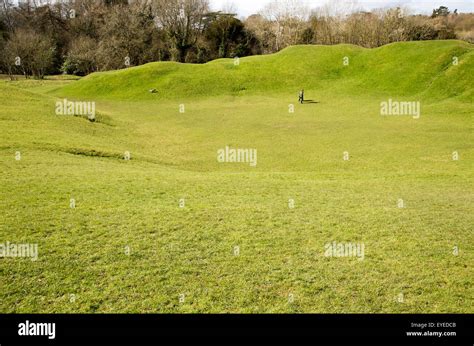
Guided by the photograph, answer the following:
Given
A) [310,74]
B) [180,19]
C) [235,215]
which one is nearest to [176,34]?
[180,19]

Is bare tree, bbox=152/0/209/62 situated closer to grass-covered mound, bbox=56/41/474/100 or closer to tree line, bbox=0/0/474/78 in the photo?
tree line, bbox=0/0/474/78

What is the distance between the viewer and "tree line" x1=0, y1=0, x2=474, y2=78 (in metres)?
78.1

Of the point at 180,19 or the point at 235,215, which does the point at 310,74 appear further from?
the point at 235,215

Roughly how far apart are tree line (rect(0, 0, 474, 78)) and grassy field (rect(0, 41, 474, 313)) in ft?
166

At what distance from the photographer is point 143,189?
48.0 ft

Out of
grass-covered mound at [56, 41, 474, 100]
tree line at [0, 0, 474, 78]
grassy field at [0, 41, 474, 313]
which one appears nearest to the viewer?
grassy field at [0, 41, 474, 313]

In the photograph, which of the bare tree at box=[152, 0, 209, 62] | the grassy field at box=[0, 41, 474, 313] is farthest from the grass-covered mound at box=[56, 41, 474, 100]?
the bare tree at box=[152, 0, 209, 62]

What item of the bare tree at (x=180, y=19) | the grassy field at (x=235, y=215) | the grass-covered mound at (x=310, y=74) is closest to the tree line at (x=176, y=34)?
the bare tree at (x=180, y=19)

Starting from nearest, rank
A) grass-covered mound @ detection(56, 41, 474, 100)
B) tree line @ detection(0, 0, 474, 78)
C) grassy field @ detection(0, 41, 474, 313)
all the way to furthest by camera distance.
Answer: grassy field @ detection(0, 41, 474, 313)
grass-covered mound @ detection(56, 41, 474, 100)
tree line @ detection(0, 0, 474, 78)

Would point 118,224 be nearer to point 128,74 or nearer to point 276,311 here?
point 276,311

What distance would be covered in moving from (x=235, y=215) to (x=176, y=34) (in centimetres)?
8337

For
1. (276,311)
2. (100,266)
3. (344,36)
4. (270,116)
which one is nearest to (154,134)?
(270,116)

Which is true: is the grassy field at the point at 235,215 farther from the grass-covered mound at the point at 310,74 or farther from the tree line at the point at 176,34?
the tree line at the point at 176,34

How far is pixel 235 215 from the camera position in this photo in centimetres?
1211
